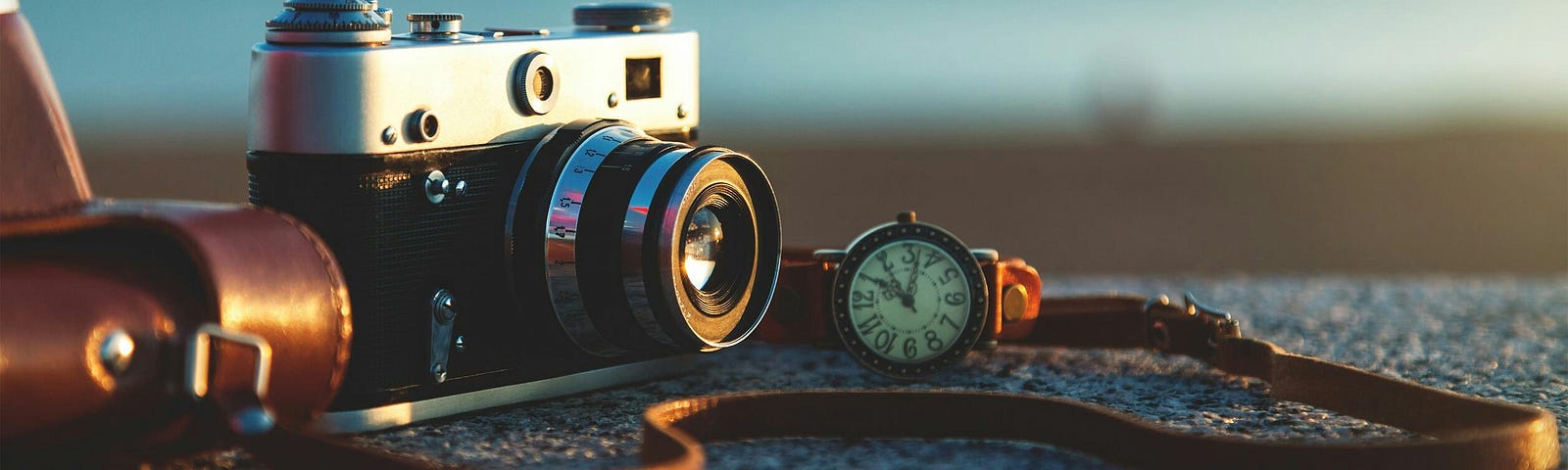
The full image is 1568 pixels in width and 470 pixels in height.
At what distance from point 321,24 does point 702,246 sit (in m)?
0.64

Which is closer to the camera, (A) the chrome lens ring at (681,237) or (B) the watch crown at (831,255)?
(A) the chrome lens ring at (681,237)

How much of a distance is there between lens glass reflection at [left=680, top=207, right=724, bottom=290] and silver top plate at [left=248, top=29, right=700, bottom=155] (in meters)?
0.26

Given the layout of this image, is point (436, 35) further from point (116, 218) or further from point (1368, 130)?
point (1368, 130)

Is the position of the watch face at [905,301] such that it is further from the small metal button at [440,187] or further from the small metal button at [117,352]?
the small metal button at [117,352]

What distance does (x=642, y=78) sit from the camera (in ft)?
8.95

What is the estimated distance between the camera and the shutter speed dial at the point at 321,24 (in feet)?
7.34

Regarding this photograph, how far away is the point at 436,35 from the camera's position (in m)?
2.45

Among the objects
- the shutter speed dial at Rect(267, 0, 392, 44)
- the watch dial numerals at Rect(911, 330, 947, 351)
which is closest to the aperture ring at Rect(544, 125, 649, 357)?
the shutter speed dial at Rect(267, 0, 392, 44)

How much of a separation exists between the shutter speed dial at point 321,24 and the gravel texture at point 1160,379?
55 cm

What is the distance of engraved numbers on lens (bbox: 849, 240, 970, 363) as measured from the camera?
2734 millimetres

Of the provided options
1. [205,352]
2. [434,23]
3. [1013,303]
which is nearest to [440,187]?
[434,23]

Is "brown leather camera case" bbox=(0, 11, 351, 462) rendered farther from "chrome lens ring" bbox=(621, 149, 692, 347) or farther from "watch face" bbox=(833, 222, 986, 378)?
"watch face" bbox=(833, 222, 986, 378)

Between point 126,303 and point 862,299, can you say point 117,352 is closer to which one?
point 126,303

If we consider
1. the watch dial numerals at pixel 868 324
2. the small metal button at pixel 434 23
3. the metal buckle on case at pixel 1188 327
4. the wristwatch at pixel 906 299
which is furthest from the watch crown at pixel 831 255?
the small metal button at pixel 434 23
